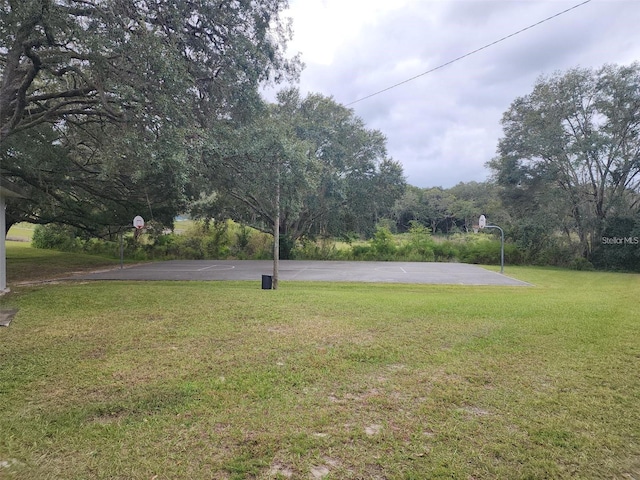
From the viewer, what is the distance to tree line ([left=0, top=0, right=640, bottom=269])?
676cm

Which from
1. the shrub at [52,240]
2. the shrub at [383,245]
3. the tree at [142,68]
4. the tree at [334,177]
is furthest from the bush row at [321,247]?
the tree at [142,68]

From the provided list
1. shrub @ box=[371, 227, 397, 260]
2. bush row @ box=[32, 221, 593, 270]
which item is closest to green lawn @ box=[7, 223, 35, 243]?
bush row @ box=[32, 221, 593, 270]

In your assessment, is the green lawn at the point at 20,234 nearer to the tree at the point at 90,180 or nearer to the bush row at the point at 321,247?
the bush row at the point at 321,247

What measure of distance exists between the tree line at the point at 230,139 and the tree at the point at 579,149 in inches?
2.8

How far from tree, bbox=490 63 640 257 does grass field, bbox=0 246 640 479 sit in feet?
52.5

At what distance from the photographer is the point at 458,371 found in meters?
3.66

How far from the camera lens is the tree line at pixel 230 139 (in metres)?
6.76

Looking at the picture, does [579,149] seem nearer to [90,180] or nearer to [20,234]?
[90,180]

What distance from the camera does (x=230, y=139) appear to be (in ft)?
27.2

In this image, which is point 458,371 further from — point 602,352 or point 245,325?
point 245,325

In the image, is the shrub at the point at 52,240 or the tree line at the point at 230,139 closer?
the tree line at the point at 230,139

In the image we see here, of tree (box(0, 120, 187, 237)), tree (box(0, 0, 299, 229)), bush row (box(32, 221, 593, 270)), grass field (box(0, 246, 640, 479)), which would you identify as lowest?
grass field (box(0, 246, 640, 479))

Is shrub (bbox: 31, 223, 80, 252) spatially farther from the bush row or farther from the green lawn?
the green lawn

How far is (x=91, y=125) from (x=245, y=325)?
10.00 meters
